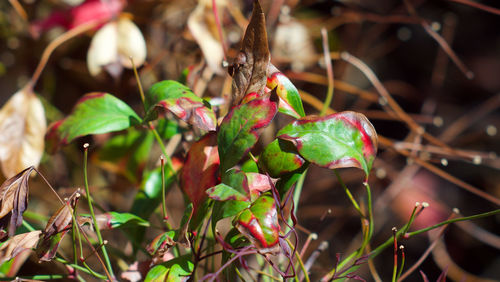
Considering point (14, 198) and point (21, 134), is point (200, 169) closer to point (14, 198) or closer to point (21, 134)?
point (14, 198)

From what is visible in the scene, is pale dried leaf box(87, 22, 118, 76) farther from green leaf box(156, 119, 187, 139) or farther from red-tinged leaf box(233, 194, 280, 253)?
red-tinged leaf box(233, 194, 280, 253)

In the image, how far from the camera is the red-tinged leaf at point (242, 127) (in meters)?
0.33

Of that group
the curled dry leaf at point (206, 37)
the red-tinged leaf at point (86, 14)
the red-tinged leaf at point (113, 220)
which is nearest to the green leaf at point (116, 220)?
the red-tinged leaf at point (113, 220)

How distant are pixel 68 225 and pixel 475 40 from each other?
3.48 feet

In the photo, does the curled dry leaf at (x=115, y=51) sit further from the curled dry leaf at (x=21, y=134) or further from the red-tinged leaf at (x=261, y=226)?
the red-tinged leaf at (x=261, y=226)

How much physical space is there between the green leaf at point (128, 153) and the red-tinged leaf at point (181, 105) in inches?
7.7

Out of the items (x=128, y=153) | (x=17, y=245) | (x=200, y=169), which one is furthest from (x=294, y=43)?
(x=17, y=245)

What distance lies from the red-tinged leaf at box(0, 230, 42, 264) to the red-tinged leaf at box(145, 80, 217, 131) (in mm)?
123

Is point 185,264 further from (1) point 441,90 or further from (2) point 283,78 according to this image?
(1) point 441,90

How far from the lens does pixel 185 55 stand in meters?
0.75

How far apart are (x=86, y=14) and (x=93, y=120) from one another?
326 millimetres

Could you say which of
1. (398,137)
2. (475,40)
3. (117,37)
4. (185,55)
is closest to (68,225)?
(117,37)

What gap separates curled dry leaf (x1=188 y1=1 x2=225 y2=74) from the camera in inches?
22.2

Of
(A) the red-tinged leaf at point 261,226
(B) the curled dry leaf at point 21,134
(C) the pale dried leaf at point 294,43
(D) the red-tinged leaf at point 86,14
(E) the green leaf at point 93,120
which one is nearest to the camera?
(A) the red-tinged leaf at point 261,226
